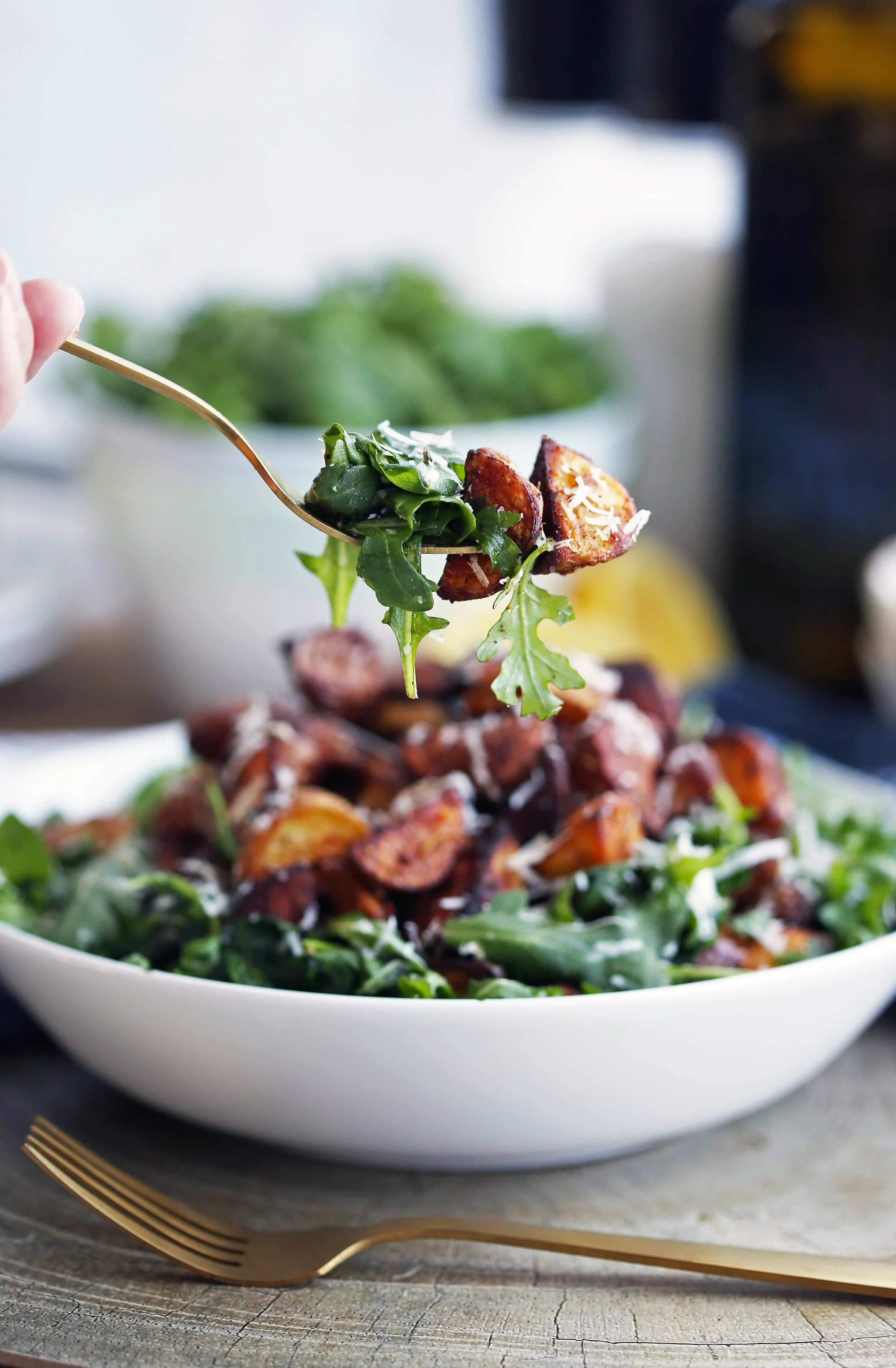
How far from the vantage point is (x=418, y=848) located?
110cm

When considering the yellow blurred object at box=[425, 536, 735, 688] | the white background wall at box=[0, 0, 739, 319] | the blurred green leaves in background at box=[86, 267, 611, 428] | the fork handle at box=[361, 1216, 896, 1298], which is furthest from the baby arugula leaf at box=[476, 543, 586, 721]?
the white background wall at box=[0, 0, 739, 319]

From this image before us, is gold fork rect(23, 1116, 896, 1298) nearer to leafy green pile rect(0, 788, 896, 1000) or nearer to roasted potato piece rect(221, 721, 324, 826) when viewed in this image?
leafy green pile rect(0, 788, 896, 1000)

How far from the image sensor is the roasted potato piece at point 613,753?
3.88 feet

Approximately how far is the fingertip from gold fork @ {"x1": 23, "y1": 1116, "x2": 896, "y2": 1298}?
557 mm

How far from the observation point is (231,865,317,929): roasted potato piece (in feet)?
3.55

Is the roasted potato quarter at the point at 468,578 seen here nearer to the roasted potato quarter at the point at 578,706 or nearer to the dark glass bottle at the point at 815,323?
the roasted potato quarter at the point at 578,706

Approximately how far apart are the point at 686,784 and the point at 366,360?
1.23 m

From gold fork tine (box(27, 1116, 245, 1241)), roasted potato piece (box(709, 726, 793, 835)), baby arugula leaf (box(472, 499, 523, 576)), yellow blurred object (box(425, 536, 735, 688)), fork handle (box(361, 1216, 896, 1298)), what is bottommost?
yellow blurred object (box(425, 536, 735, 688))

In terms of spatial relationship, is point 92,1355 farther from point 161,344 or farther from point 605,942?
point 161,344

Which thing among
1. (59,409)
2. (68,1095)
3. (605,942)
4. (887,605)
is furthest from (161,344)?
(605,942)

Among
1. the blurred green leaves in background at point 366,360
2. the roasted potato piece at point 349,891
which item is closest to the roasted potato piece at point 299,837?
the roasted potato piece at point 349,891

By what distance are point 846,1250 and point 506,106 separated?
308cm

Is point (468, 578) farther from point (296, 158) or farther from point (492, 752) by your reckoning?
point (296, 158)

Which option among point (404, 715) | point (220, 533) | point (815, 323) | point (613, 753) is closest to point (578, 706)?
point (613, 753)
